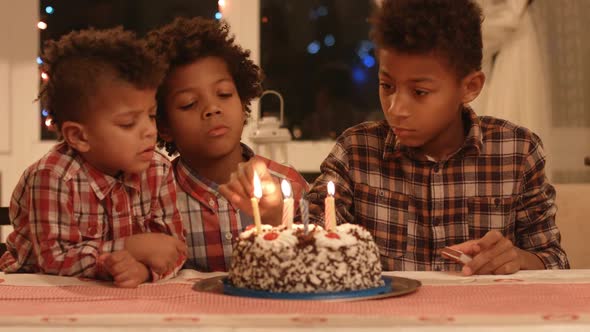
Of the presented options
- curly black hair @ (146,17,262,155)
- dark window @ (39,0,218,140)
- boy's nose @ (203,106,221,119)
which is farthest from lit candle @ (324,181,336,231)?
dark window @ (39,0,218,140)

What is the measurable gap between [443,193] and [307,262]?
802 millimetres

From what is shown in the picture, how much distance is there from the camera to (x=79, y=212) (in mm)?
1584

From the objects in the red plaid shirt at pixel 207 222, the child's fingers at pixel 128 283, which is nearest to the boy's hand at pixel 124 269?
the child's fingers at pixel 128 283

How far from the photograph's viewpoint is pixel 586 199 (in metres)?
2.33

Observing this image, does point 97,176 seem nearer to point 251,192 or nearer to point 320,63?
point 251,192

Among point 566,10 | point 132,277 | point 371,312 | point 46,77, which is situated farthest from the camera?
point 566,10

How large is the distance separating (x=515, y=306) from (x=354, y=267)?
24 centimetres

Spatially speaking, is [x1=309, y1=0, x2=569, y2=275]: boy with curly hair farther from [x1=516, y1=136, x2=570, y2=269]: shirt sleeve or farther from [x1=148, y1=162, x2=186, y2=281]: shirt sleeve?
[x1=148, y1=162, x2=186, y2=281]: shirt sleeve

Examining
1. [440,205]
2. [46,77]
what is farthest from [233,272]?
[440,205]

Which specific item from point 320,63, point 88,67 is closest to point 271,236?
point 88,67

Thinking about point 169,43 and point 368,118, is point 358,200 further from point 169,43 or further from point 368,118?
point 368,118

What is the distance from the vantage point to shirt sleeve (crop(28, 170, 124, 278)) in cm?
153

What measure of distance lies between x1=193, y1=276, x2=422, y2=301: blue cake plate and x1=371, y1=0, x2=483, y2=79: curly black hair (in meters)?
0.65

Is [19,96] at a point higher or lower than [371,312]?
higher
